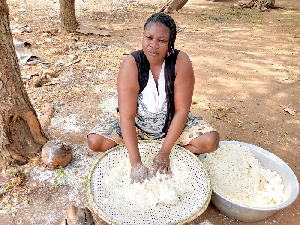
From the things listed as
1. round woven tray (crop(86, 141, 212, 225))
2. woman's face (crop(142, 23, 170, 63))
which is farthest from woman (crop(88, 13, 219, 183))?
round woven tray (crop(86, 141, 212, 225))

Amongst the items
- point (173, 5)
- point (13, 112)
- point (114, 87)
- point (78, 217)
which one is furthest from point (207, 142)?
point (173, 5)

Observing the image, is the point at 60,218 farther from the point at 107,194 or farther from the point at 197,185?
the point at 197,185

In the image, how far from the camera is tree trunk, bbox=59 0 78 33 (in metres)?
5.29

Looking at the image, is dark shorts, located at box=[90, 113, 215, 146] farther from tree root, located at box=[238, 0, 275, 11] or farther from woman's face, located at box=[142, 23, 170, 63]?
tree root, located at box=[238, 0, 275, 11]

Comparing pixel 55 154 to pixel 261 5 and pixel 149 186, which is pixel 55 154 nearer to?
pixel 149 186

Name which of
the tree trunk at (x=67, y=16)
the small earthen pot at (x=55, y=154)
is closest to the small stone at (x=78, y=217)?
the small earthen pot at (x=55, y=154)

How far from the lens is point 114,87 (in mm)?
3564

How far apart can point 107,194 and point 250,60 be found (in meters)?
3.74

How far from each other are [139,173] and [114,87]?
203 centimetres

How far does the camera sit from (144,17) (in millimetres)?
7309

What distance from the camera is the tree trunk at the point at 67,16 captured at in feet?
17.4

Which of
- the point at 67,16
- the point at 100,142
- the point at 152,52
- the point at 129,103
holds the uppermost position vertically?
the point at 152,52

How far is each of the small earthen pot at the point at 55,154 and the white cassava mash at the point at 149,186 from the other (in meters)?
0.59

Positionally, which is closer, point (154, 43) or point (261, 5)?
point (154, 43)
